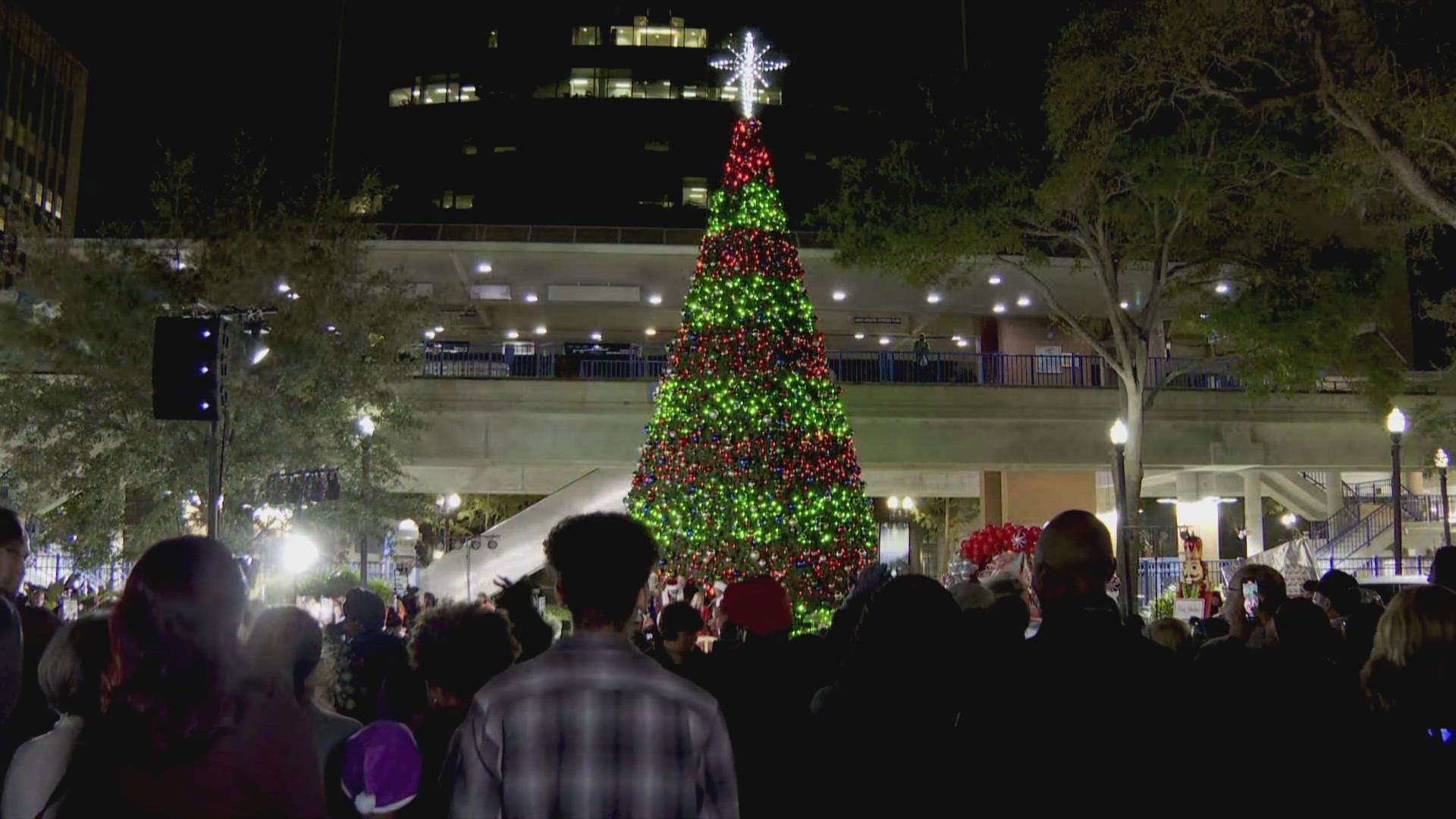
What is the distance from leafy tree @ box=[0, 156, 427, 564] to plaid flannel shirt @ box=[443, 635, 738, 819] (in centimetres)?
1831

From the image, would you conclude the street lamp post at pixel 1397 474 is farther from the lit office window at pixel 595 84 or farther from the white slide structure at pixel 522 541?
the lit office window at pixel 595 84

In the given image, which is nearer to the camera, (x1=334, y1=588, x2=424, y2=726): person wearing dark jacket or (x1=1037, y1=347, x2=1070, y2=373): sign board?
(x1=334, y1=588, x2=424, y2=726): person wearing dark jacket

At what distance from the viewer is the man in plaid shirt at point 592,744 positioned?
8.88 feet

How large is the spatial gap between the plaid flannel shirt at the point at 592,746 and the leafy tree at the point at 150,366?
1831cm

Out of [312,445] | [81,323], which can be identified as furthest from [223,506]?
[81,323]

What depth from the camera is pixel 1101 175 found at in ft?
77.7

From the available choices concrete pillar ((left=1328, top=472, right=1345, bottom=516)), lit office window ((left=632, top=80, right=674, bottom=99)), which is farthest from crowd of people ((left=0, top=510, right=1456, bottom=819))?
lit office window ((left=632, top=80, right=674, bottom=99))

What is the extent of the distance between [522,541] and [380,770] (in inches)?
1265

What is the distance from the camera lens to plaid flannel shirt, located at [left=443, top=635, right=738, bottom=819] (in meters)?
2.71

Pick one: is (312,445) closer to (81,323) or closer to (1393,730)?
(81,323)

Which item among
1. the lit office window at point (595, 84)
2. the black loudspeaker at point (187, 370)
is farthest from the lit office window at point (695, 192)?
the black loudspeaker at point (187, 370)

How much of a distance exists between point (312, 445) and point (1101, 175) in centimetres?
1599

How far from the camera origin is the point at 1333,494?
40.2 meters

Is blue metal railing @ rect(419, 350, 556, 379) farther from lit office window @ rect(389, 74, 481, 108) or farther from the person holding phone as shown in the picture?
lit office window @ rect(389, 74, 481, 108)
